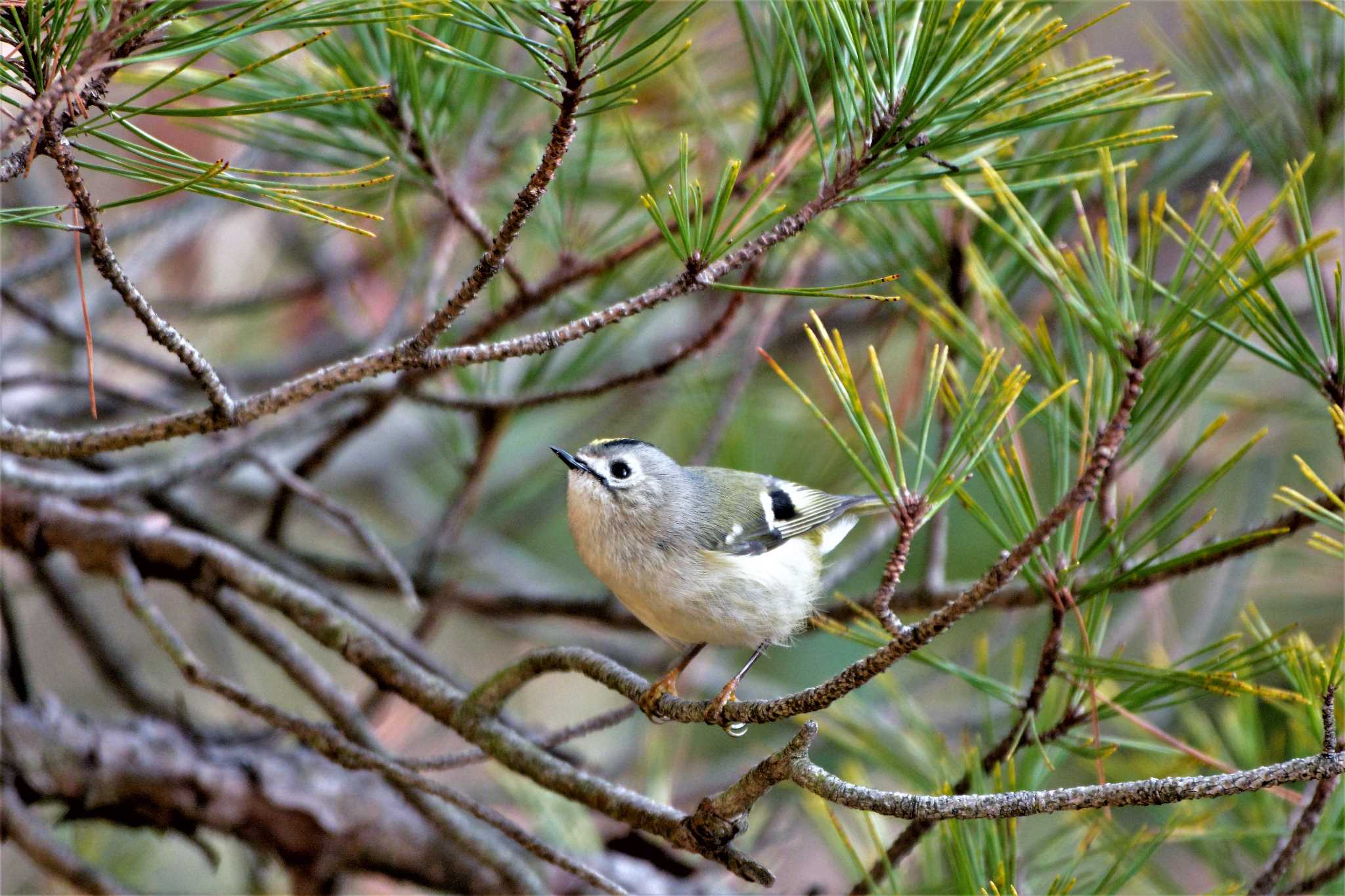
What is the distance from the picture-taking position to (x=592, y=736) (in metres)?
3.02

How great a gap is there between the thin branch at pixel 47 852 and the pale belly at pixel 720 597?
65cm

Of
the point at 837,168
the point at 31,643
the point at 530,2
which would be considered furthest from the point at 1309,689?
the point at 31,643

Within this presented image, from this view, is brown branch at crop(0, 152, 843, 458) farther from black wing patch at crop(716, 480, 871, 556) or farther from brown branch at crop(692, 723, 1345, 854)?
black wing patch at crop(716, 480, 871, 556)

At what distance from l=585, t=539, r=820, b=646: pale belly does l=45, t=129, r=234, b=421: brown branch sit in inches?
19.9

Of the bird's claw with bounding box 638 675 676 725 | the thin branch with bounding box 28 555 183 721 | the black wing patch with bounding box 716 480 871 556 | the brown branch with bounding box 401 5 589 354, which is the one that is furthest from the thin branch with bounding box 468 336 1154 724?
the thin branch with bounding box 28 555 183 721

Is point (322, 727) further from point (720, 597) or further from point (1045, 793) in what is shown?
point (1045, 793)

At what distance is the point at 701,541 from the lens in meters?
1.24

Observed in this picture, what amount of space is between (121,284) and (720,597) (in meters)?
0.65

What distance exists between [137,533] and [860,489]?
107 cm

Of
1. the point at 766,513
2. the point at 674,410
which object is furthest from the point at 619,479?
the point at 674,410

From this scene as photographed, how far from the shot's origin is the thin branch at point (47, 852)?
3.95 feet

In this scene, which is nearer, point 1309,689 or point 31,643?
point 1309,689

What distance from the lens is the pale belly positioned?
1140 mm

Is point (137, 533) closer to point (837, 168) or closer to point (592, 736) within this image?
point (837, 168)
